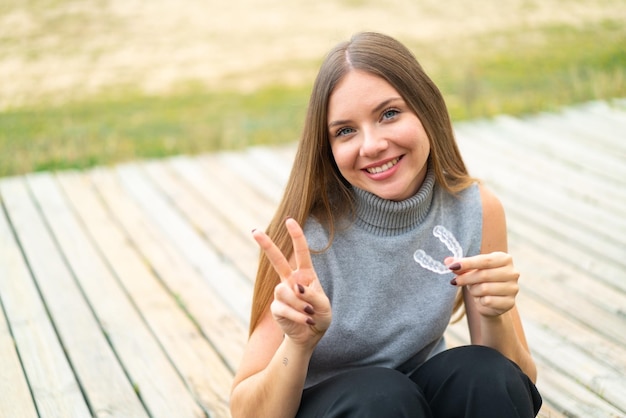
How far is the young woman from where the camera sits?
1737 mm

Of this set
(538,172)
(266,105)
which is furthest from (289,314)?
(266,105)

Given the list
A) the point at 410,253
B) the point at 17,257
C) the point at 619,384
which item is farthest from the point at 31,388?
the point at 619,384

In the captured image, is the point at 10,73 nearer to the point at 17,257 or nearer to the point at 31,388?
the point at 17,257

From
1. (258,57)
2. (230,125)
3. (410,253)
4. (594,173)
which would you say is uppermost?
(410,253)

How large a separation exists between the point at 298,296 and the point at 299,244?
3.9 inches

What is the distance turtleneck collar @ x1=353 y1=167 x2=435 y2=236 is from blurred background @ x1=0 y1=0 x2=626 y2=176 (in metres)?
2.65

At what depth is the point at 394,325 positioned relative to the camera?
1882 mm

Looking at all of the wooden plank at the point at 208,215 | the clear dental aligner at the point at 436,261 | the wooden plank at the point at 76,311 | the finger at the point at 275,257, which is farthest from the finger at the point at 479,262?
the wooden plank at the point at 208,215

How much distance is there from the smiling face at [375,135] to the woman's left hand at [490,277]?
10.6 inches

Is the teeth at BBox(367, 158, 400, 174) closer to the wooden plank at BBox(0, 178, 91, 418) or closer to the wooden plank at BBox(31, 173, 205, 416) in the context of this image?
the wooden plank at BBox(31, 173, 205, 416)

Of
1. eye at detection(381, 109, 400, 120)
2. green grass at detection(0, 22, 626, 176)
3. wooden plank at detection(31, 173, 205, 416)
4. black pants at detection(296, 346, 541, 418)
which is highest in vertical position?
eye at detection(381, 109, 400, 120)

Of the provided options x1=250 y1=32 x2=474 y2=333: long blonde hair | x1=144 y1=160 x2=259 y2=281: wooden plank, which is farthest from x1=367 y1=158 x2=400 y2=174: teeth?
x1=144 y1=160 x2=259 y2=281: wooden plank

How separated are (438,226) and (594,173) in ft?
7.97

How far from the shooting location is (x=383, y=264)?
1895 millimetres
